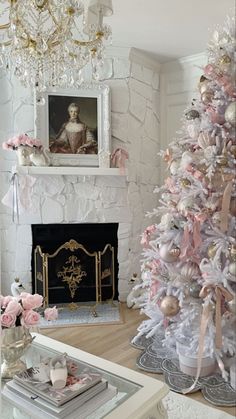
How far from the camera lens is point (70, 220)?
128 inches

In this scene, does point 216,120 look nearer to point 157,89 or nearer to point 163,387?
point 163,387

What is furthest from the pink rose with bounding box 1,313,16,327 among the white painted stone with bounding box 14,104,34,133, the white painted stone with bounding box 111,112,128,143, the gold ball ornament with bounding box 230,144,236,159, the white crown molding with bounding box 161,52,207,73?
the white crown molding with bounding box 161,52,207,73

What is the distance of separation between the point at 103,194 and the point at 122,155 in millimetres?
405

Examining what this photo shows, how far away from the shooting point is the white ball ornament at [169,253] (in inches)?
76.8

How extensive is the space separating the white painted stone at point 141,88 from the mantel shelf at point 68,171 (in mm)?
838

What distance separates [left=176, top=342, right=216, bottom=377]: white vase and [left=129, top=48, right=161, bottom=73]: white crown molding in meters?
2.54

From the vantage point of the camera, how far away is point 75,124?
320 centimetres

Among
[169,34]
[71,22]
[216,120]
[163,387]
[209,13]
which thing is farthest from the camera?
[169,34]

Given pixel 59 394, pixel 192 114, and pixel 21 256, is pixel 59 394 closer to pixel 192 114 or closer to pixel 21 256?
pixel 192 114

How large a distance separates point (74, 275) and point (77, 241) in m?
0.31

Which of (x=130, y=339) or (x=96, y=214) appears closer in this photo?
(x=130, y=339)

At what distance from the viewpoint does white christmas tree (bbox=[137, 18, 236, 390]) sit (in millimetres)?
1682

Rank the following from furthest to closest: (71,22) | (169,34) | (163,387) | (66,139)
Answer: (66,139), (169,34), (71,22), (163,387)

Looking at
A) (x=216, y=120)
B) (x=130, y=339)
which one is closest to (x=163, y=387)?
(x=216, y=120)
